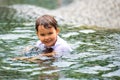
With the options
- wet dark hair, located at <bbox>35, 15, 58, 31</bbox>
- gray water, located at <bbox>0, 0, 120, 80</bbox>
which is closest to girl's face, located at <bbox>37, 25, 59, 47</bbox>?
wet dark hair, located at <bbox>35, 15, 58, 31</bbox>

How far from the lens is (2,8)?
690 inches

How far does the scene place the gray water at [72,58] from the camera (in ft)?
22.7

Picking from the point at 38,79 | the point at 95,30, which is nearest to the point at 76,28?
the point at 95,30

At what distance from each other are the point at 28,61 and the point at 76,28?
14.6 feet

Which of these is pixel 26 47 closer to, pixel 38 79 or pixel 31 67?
pixel 31 67

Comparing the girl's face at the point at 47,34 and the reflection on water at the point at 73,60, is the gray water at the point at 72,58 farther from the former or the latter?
the girl's face at the point at 47,34

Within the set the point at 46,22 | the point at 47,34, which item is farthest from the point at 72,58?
the point at 46,22

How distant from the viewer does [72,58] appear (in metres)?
8.12

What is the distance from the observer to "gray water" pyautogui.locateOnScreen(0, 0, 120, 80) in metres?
6.92

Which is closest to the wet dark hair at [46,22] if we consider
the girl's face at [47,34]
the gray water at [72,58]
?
the girl's face at [47,34]

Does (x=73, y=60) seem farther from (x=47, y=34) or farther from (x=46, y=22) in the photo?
(x=46, y=22)

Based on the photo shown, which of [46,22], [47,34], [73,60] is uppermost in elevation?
[46,22]

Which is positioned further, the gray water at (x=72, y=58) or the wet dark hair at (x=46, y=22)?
the wet dark hair at (x=46, y=22)

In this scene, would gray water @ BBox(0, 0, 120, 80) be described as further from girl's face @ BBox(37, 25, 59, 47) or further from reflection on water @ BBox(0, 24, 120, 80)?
girl's face @ BBox(37, 25, 59, 47)
